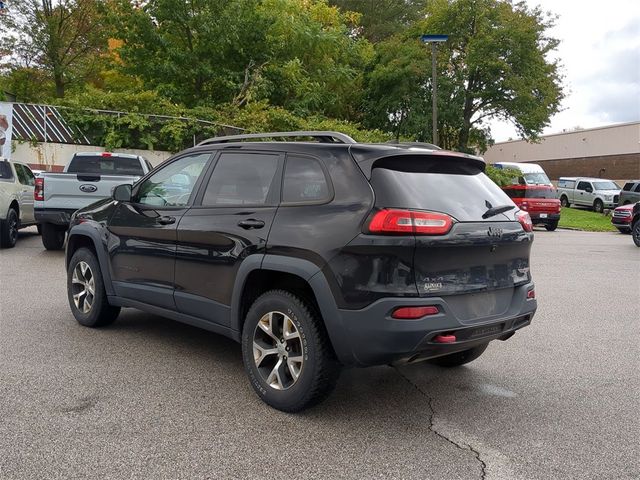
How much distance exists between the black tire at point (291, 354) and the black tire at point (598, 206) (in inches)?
1241

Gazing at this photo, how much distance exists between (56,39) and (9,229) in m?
20.3

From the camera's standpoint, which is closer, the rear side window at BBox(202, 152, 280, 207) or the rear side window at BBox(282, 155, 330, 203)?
the rear side window at BBox(282, 155, 330, 203)

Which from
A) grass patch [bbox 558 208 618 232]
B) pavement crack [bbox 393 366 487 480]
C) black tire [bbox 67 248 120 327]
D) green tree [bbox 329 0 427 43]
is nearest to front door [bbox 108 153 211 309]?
black tire [bbox 67 248 120 327]

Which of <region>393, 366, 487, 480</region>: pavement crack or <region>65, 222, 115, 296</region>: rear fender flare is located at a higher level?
<region>65, 222, 115, 296</region>: rear fender flare

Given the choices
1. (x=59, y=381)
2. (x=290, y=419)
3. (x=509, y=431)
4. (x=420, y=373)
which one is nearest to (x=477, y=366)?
(x=420, y=373)

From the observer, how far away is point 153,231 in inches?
197

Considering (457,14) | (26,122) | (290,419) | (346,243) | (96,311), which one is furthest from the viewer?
(457,14)

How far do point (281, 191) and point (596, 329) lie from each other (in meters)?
4.11

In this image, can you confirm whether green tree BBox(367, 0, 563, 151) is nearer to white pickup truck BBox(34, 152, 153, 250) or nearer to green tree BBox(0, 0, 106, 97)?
green tree BBox(0, 0, 106, 97)

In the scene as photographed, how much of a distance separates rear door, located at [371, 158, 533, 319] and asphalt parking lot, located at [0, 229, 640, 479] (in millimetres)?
820

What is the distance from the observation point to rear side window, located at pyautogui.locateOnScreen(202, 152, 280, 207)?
4.29 m

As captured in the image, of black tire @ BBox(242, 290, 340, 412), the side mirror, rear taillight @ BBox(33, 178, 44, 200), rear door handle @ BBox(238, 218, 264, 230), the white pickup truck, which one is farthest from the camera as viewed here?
rear taillight @ BBox(33, 178, 44, 200)

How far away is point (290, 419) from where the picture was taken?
378 centimetres

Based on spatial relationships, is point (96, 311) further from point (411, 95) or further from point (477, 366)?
point (411, 95)
